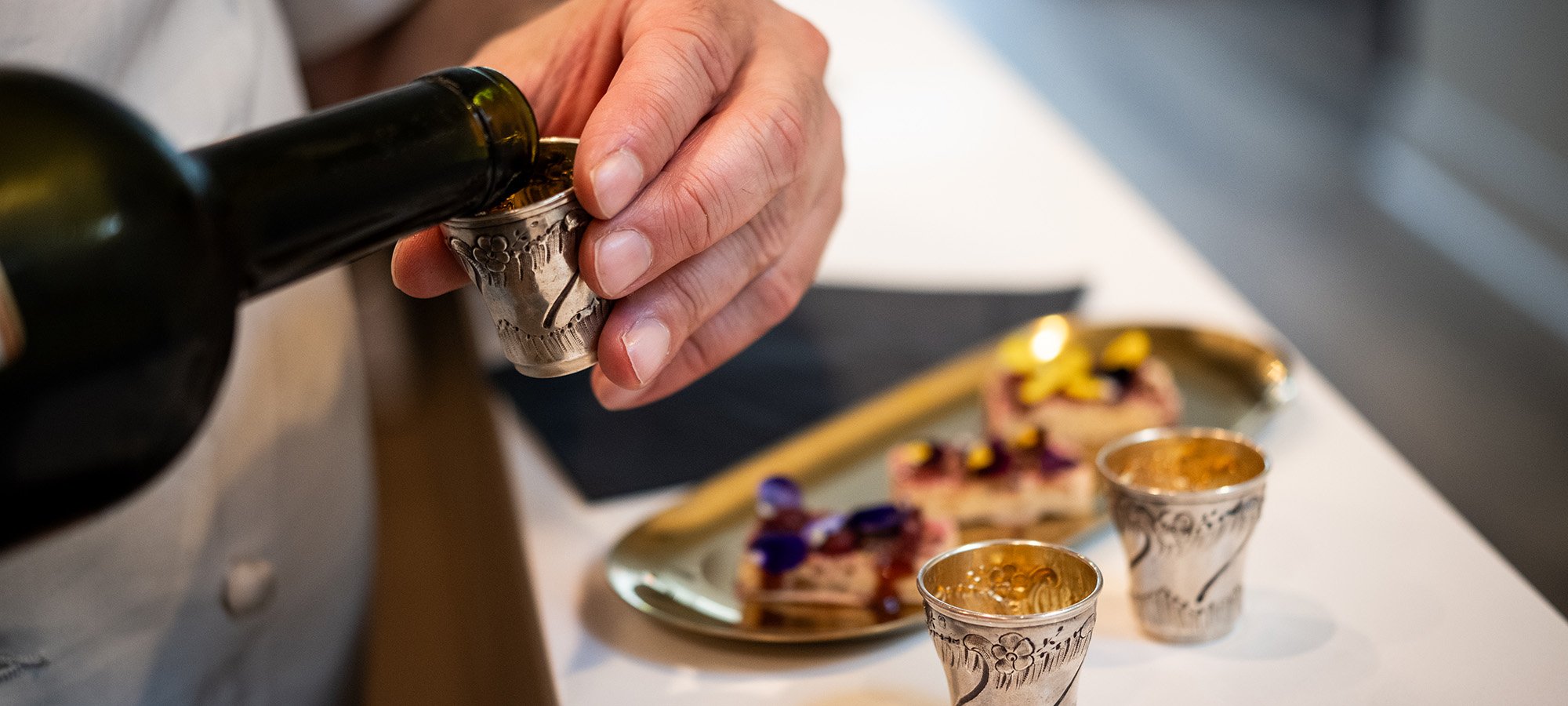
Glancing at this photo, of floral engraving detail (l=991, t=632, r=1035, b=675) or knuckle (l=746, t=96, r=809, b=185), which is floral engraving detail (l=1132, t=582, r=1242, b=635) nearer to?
floral engraving detail (l=991, t=632, r=1035, b=675)

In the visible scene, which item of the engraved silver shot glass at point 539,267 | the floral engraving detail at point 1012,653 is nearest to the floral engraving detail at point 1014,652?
the floral engraving detail at point 1012,653

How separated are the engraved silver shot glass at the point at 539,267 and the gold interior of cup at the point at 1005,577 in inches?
8.1

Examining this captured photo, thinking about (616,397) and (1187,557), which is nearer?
(1187,557)

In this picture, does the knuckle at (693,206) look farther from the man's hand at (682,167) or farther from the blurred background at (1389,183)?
the blurred background at (1389,183)

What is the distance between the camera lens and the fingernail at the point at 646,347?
24.8 inches

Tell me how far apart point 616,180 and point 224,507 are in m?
0.45

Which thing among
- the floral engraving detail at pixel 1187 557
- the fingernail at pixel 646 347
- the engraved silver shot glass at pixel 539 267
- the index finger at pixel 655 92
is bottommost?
the floral engraving detail at pixel 1187 557

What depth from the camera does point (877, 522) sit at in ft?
2.73

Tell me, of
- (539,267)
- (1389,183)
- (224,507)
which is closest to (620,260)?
(539,267)

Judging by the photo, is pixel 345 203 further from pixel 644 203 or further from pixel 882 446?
pixel 882 446

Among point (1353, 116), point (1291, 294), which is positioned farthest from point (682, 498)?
point (1353, 116)

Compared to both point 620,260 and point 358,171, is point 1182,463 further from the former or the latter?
point 358,171

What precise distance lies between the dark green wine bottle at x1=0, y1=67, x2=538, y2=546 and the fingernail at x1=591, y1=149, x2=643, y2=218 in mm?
121

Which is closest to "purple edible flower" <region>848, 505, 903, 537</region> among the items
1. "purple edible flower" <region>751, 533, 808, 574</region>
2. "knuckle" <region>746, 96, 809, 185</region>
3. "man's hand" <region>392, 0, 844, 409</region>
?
"purple edible flower" <region>751, 533, 808, 574</region>
